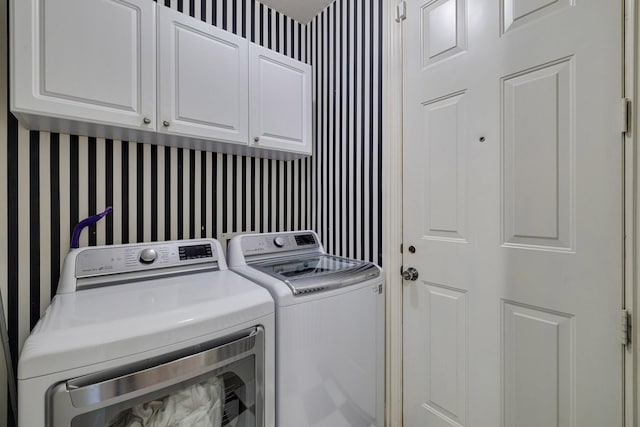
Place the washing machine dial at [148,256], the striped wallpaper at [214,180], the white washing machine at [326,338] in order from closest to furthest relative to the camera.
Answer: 1. the white washing machine at [326,338]
2. the striped wallpaper at [214,180]
3. the washing machine dial at [148,256]

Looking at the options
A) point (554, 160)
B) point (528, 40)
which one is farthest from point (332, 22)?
point (554, 160)

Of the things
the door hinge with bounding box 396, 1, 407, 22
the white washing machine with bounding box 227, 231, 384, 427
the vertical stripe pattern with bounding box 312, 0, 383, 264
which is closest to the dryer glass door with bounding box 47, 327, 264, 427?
the white washing machine with bounding box 227, 231, 384, 427

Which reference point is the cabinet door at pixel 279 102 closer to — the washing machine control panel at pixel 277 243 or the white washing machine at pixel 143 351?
the washing machine control panel at pixel 277 243

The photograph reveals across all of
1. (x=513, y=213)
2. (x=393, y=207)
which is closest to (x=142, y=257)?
(x=393, y=207)

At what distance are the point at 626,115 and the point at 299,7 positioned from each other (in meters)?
1.89

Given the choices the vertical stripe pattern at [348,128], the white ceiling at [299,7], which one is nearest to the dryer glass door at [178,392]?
the vertical stripe pattern at [348,128]

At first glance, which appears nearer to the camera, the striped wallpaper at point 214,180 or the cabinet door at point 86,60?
the cabinet door at point 86,60

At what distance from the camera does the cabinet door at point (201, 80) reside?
1328 mm

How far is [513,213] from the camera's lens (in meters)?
1.13

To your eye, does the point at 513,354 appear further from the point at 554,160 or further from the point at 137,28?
the point at 137,28

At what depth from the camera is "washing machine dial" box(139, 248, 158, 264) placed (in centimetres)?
136

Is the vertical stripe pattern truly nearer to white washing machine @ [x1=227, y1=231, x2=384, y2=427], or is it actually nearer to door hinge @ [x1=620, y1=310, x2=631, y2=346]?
white washing machine @ [x1=227, y1=231, x2=384, y2=427]

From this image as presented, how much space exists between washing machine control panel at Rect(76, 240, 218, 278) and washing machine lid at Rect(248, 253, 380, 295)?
28 centimetres

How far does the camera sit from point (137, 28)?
1251 millimetres
